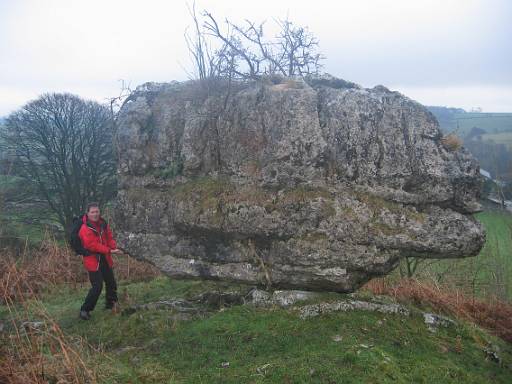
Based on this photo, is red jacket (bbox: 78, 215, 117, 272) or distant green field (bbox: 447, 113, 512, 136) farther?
A: distant green field (bbox: 447, 113, 512, 136)

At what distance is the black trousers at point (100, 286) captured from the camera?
809cm

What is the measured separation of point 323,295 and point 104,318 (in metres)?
3.88

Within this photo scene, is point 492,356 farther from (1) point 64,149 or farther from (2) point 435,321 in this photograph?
(1) point 64,149

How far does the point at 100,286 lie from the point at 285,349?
378 cm

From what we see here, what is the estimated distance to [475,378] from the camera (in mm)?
5773

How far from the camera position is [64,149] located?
19.5 m

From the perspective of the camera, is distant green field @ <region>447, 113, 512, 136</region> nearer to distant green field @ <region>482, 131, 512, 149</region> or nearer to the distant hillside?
the distant hillside

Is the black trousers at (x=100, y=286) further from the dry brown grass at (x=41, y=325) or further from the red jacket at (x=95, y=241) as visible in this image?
the dry brown grass at (x=41, y=325)

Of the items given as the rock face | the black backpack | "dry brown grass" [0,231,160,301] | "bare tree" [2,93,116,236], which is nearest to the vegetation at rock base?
the rock face

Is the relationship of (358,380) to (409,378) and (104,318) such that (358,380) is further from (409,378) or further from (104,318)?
(104,318)

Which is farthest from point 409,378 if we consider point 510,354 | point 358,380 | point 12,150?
point 12,150

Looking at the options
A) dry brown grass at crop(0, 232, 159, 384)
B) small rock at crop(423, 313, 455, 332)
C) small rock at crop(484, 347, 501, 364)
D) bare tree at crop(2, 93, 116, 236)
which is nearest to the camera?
dry brown grass at crop(0, 232, 159, 384)

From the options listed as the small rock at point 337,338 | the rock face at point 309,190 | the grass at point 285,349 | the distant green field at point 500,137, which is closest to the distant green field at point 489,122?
the distant green field at point 500,137

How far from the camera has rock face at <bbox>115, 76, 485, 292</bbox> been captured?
6828 mm
